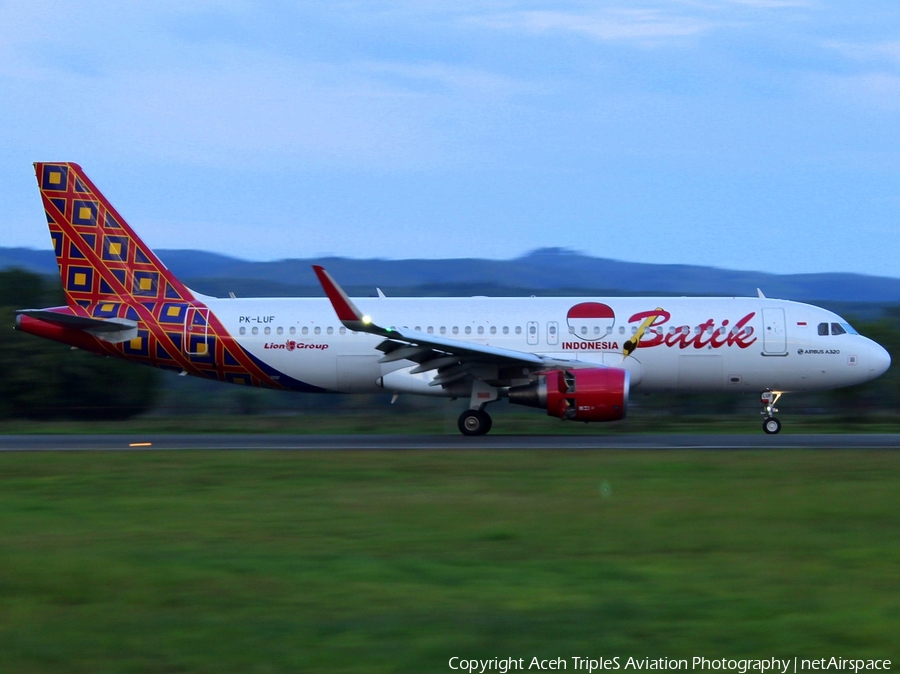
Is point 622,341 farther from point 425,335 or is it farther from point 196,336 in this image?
point 196,336

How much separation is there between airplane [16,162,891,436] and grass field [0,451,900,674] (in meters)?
7.16

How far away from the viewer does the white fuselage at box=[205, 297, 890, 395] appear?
876 inches

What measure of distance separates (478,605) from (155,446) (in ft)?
46.7

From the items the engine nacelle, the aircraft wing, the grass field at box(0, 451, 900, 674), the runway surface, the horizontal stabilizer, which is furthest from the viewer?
the horizontal stabilizer

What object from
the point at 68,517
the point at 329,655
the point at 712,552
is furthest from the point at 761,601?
the point at 68,517

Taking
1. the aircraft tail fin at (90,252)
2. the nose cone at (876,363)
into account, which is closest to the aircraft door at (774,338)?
the nose cone at (876,363)

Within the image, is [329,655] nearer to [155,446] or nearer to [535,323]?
[155,446]

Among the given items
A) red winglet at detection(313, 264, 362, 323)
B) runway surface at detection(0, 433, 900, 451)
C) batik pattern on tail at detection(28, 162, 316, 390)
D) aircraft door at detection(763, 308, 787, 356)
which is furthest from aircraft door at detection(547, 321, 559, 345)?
batik pattern on tail at detection(28, 162, 316, 390)

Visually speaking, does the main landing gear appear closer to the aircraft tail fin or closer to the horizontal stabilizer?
the aircraft tail fin

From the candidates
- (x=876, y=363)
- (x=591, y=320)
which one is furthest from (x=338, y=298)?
(x=876, y=363)

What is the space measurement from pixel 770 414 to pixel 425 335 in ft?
26.1

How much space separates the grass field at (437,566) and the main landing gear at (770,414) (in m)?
7.28

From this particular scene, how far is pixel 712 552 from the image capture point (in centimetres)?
911

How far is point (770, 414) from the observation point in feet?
74.0
